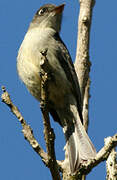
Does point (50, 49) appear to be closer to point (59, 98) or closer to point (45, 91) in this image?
point (59, 98)

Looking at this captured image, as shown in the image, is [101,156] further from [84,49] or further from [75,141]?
[84,49]

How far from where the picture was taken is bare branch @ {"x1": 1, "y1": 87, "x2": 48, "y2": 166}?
3.84 m

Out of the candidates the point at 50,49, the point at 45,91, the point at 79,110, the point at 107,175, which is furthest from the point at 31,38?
the point at 107,175

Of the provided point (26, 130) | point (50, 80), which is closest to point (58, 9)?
point (50, 80)

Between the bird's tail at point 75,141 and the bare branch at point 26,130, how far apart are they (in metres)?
0.42

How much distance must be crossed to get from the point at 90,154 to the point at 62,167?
0.41 meters

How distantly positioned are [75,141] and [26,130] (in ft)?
4.84

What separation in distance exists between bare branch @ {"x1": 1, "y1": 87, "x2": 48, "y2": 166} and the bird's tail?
0.42 meters

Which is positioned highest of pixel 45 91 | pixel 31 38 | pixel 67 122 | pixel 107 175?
pixel 31 38

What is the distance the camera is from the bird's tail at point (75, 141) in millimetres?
4365

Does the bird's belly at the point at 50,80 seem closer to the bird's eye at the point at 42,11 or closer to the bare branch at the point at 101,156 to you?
the bird's eye at the point at 42,11

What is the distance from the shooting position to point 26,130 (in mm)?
3902

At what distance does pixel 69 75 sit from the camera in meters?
5.86

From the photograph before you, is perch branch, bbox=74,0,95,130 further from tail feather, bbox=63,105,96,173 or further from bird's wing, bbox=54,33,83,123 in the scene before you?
bird's wing, bbox=54,33,83,123
